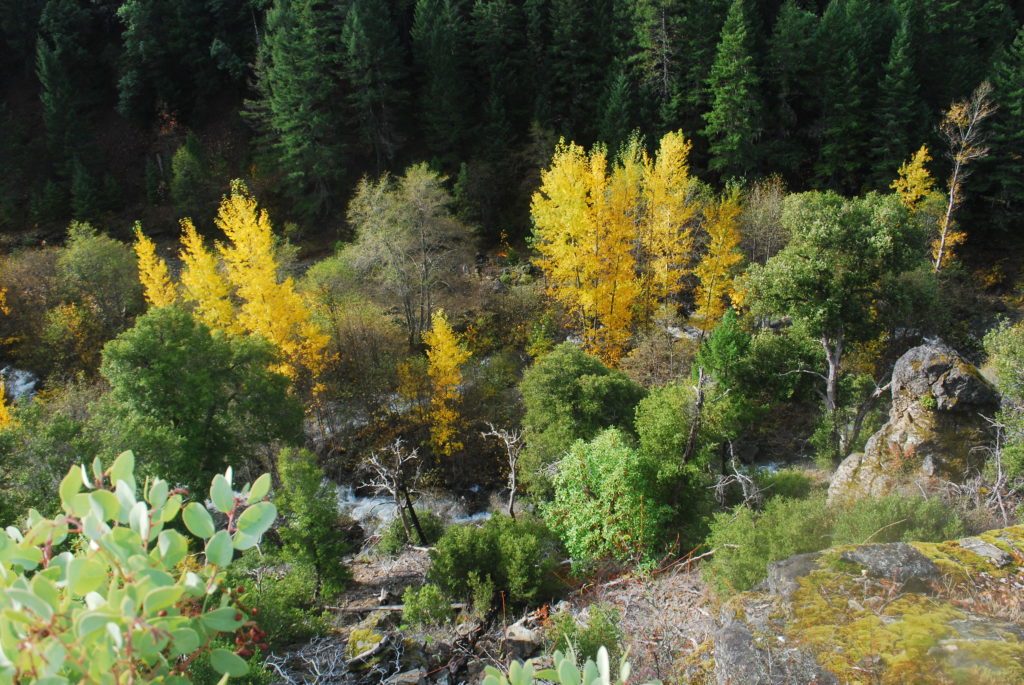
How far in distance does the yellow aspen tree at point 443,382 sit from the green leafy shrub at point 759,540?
9.94 meters

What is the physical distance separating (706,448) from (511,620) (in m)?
5.24

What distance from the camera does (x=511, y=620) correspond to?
1097 cm

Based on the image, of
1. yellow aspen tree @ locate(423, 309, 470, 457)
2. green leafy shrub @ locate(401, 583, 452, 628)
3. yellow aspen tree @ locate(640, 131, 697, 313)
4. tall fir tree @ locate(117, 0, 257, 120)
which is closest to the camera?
green leafy shrub @ locate(401, 583, 452, 628)

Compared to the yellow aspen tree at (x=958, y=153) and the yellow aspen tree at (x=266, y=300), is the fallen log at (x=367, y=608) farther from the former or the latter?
the yellow aspen tree at (x=958, y=153)

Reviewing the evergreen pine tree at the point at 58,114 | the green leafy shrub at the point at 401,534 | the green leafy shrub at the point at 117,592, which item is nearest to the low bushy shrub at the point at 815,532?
the green leafy shrub at the point at 401,534

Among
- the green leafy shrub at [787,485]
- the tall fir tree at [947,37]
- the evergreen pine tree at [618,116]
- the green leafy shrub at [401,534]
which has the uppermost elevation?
the tall fir tree at [947,37]

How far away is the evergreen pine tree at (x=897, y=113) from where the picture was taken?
27.5 m

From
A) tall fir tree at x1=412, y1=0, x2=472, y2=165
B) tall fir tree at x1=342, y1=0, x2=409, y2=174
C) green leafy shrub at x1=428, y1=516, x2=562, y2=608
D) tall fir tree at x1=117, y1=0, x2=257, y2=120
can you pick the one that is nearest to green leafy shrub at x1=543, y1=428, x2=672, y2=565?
green leafy shrub at x1=428, y1=516, x2=562, y2=608

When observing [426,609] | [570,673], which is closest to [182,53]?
[426,609]

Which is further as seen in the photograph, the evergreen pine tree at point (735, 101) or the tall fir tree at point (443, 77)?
the tall fir tree at point (443, 77)

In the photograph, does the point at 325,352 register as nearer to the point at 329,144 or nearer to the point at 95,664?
the point at 329,144

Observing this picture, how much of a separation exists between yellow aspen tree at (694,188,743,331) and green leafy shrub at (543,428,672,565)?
36.9 feet

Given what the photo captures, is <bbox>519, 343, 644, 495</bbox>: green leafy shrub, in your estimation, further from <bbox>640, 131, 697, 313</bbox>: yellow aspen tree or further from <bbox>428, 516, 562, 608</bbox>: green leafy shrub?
<bbox>640, 131, 697, 313</bbox>: yellow aspen tree

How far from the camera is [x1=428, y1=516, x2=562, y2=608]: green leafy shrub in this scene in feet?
37.1
